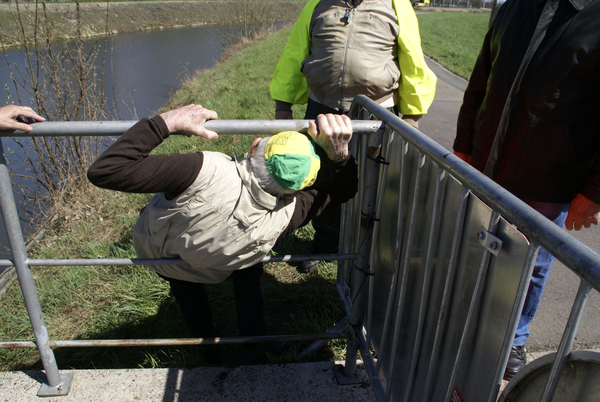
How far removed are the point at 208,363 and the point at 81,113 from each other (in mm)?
3747

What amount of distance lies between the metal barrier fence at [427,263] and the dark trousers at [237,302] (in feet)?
0.59

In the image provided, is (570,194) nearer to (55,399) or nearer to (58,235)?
(55,399)

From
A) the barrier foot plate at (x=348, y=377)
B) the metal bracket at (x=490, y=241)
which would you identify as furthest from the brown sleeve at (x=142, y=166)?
the barrier foot plate at (x=348, y=377)

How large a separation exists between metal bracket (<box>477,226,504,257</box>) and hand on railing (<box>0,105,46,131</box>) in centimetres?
143

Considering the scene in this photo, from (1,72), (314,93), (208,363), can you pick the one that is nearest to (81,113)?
(314,93)

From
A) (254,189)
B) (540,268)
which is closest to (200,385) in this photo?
(254,189)

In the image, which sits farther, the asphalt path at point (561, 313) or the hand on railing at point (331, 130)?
the asphalt path at point (561, 313)

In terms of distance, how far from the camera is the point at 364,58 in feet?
7.82

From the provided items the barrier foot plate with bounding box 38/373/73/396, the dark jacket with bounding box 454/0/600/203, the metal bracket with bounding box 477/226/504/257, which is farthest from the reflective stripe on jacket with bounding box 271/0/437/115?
the barrier foot plate with bounding box 38/373/73/396

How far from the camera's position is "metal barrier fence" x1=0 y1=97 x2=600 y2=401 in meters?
0.91

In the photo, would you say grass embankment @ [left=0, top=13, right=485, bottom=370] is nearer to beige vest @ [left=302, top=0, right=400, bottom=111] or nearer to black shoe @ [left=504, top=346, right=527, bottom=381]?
black shoe @ [left=504, top=346, right=527, bottom=381]

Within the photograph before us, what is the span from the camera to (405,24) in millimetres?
2459

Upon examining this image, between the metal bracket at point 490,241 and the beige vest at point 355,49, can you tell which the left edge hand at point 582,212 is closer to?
the metal bracket at point 490,241

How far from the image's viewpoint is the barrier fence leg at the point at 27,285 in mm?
1559
